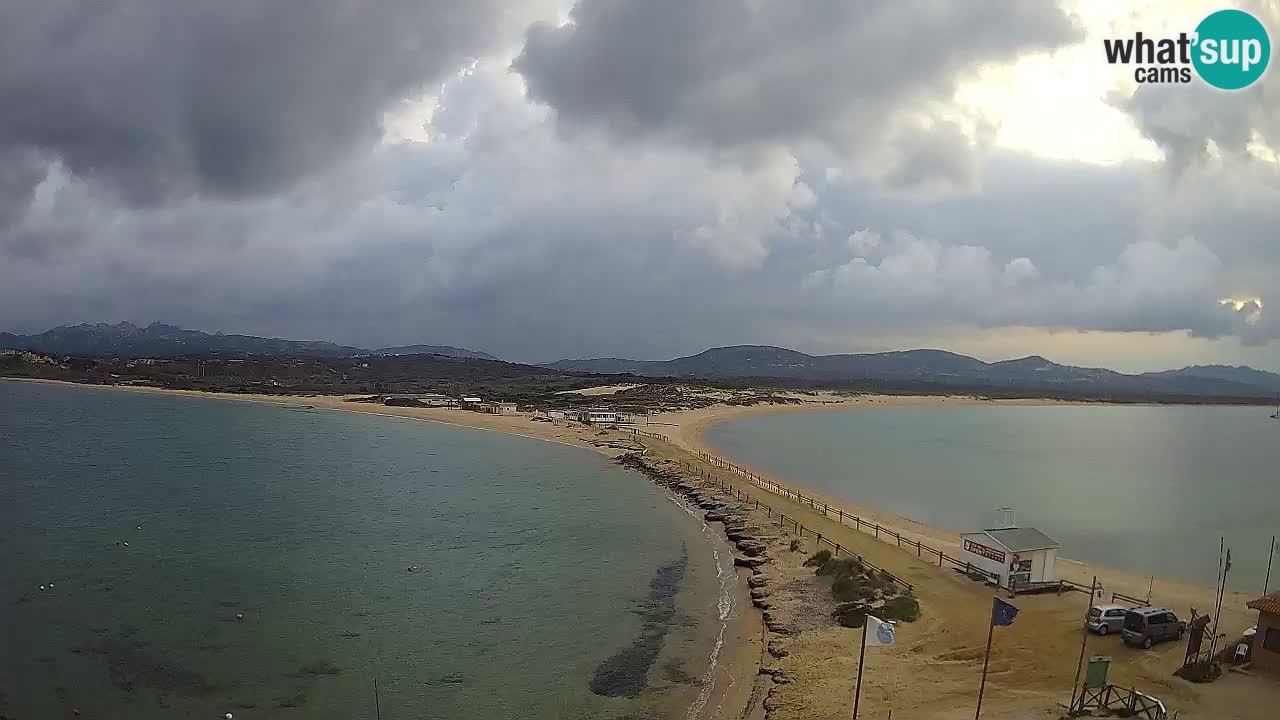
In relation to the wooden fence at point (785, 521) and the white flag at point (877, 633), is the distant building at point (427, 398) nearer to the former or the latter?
the wooden fence at point (785, 521)

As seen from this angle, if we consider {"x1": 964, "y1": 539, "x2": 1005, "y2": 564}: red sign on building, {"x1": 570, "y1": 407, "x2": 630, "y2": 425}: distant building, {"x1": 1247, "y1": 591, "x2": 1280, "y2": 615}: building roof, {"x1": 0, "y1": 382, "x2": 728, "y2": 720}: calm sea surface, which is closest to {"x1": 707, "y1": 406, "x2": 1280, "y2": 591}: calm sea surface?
{"x1": 964, "y1": 539, "x2": 1005, "y2": 564}: red sign on building

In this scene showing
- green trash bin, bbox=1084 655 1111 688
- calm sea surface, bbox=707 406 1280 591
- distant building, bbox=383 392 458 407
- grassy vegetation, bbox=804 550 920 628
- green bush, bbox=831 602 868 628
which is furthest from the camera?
distant building, bbox=383 392 458 407

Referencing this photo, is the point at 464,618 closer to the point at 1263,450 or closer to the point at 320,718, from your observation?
the point at 320,718

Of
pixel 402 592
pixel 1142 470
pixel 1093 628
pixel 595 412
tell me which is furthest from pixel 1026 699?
pixel 595 412

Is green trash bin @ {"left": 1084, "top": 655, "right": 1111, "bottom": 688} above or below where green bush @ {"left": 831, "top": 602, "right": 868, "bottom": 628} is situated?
above

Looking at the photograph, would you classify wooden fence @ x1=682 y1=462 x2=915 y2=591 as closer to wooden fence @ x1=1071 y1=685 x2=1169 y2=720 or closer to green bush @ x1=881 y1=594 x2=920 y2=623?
green bush @ x1=881 y1=594 x2=920 y2=623

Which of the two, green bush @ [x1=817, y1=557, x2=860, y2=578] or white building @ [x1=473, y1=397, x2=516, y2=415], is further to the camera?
white building @ [x1=473, y1=397, x2=516, y2=415]

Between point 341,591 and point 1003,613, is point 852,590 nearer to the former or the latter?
point 1003,613

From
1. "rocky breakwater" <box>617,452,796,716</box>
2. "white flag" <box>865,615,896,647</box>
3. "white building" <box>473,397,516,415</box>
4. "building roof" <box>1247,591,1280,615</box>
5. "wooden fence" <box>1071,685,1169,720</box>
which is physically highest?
"building roof" <box>1247,591,1280,615</box>
